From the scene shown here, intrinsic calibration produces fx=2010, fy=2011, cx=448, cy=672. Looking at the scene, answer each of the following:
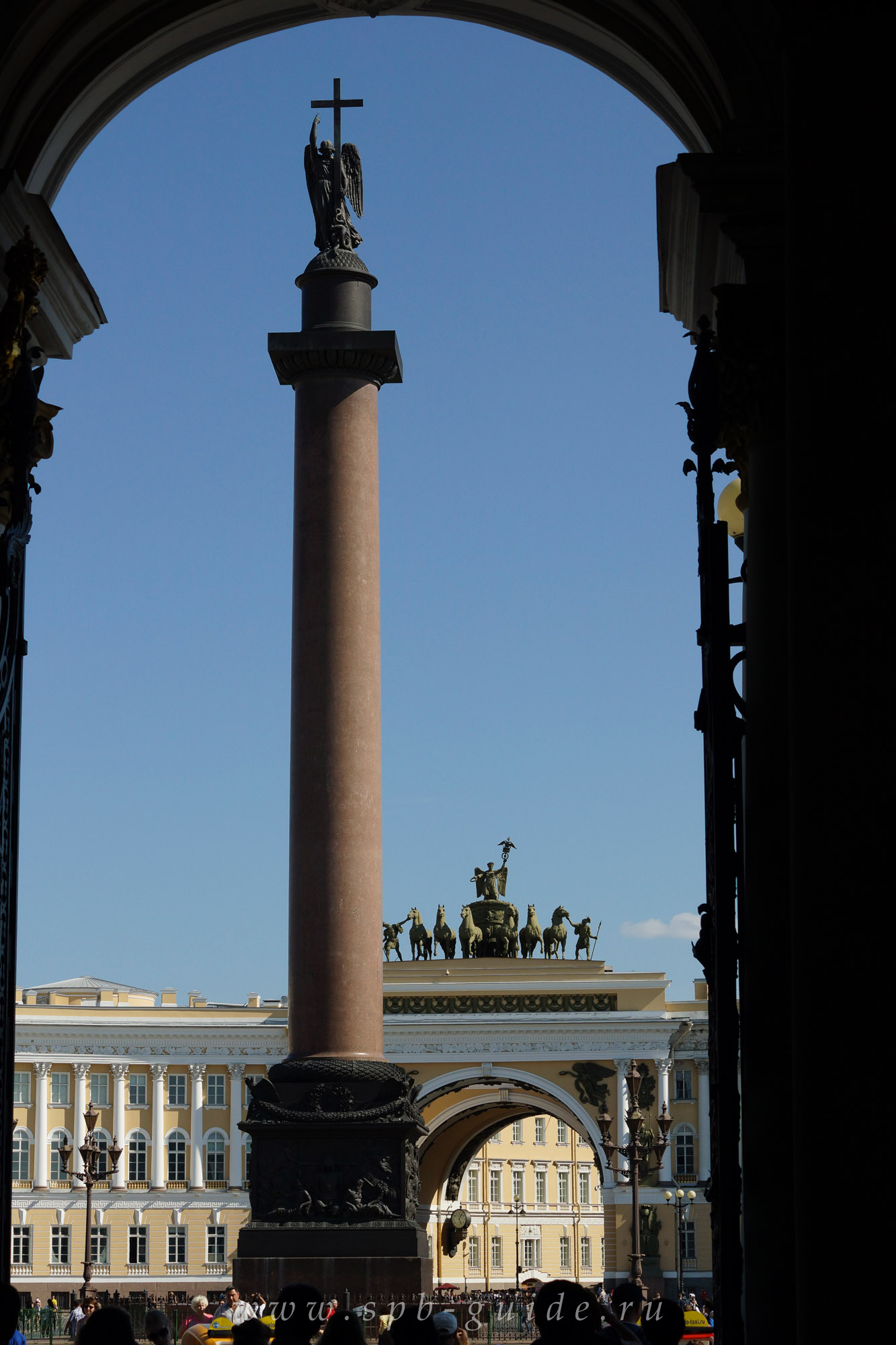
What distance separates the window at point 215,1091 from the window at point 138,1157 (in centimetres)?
295

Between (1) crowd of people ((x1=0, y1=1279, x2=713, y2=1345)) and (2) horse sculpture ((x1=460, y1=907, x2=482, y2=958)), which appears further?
(2) horse sculpture ((x1=460, y1=907, x2=482, y2=958))

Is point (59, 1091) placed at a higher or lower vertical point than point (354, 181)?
lower

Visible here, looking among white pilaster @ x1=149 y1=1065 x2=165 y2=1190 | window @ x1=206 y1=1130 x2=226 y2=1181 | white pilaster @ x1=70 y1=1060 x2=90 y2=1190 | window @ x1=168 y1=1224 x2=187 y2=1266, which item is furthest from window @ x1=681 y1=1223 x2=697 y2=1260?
white pilaster @ x1=70 y1=1060 x2=90 y2=1190

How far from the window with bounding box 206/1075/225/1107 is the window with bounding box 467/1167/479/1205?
43.1ft

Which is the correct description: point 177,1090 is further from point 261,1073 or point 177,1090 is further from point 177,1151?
point 261,1073

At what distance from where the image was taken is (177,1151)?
246ft

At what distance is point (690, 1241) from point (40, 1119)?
23989mm

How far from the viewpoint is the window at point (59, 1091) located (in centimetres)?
7456

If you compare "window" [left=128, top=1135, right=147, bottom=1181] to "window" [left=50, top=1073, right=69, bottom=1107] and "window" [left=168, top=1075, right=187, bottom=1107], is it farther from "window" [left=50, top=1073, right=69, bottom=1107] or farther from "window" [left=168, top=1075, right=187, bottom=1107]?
"window" [left=50, top=1073, right=69, bottom=1107]

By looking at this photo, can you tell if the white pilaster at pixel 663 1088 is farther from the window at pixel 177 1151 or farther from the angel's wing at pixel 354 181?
the angel's wing at pixel 354 181

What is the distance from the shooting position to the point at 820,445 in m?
5.46

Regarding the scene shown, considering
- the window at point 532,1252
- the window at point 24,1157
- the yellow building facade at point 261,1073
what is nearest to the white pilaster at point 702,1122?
the yellow building facade at point 261,1073

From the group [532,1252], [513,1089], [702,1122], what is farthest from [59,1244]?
[702,1122]

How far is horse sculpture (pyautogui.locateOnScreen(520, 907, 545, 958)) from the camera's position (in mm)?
70562
